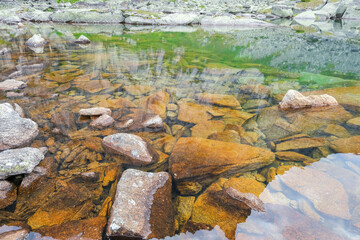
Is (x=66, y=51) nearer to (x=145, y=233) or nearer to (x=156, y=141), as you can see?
(x=156, y=141)

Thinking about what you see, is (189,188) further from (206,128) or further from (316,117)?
(316,117)

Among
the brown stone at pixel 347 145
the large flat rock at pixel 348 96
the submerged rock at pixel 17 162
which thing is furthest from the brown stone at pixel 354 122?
the submerged rock at pixel 17 162

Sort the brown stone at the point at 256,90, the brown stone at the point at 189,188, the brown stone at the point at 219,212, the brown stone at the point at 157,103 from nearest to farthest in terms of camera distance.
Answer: the brown stone at the point at 219,212 < the brown stone at the point at 189,188 < the brown stone at the point at 157,103 < the brown stone at the point at 256,90

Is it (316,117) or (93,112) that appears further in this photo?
(316,117)

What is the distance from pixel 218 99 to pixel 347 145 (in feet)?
6.93

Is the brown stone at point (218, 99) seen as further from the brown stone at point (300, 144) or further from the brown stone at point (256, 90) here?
the brown stone at point (300, 144)

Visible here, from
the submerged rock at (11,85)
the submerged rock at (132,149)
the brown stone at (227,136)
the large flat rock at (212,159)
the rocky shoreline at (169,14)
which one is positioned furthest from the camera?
the rocky shoreline at (169,14)

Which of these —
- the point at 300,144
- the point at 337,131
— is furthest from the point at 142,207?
the point at 337,131

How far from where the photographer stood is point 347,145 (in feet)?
8.23

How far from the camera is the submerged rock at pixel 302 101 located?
3559 millimetres

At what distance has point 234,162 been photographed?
88.6 inches

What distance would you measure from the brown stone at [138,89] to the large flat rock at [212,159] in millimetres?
2049

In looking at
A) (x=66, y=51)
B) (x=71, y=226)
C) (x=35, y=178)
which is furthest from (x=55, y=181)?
(x=66, y=51)

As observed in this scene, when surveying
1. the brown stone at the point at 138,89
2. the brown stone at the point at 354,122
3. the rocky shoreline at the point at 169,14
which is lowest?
the brown stone at the point at 138,89
